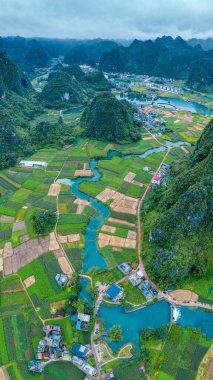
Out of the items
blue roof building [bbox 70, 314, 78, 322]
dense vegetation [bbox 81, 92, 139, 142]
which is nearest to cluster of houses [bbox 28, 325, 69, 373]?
blue roof building [bbox 70, 314, 78, 322]

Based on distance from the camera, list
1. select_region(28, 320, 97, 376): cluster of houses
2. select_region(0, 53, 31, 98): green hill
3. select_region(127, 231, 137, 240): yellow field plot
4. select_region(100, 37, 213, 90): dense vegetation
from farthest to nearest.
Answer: select_region(100, 37, 213, 90): dense vegetation
select_region(0, 53, 31, 98): green hill
select_region(127, 231, 137, 240): yellow field plot
select_region(28, 320, 97, 376): cluster of houses

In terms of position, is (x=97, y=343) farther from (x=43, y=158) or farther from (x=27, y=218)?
(x=43, y=158)

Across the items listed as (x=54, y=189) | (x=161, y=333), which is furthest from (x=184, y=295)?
(x=54, y=189)

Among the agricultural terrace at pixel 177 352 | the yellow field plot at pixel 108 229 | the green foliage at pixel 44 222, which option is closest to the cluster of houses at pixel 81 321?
the agricultural terrace at pixel 177 352

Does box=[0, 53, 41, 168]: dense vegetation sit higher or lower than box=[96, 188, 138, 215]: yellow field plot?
higher

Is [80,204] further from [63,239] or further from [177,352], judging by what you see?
[177,352]

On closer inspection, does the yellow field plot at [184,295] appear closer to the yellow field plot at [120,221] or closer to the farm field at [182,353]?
the farm field at [182,353]

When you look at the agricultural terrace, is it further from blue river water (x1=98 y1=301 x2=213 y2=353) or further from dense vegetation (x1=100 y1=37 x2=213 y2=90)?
dense vegetation (x1=100 y1=37 x2=213 y2=90)
